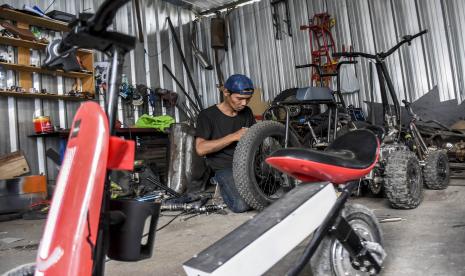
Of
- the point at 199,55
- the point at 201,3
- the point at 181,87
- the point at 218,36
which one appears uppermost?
the point at 201,3

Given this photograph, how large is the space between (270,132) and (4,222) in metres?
2.79

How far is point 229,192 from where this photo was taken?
9.95 ft

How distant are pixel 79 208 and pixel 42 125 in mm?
4044

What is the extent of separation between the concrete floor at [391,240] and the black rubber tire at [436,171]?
0.08 m

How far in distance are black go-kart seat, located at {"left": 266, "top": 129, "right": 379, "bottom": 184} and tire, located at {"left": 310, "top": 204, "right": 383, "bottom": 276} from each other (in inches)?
6.1

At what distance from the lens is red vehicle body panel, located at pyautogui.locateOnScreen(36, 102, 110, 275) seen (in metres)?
0.80

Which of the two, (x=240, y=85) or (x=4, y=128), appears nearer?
(x=240, y=85)

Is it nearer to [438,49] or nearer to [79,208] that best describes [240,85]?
[79,208]

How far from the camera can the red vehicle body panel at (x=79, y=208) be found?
797 mm

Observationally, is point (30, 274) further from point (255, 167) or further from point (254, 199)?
point (255, 167)

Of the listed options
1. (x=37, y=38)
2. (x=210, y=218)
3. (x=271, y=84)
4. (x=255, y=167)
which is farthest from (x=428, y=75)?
(x=37, y=38)

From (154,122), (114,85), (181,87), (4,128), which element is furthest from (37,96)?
(114,85)

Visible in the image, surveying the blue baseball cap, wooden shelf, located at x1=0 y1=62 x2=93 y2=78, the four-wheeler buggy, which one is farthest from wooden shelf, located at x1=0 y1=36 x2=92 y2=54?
the four-wheeler buggy

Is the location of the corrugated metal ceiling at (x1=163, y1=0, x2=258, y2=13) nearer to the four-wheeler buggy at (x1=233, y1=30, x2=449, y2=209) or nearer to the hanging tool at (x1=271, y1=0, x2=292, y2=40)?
the hanging tool at (x1=271, y1=0, x2=292, y2=40)
